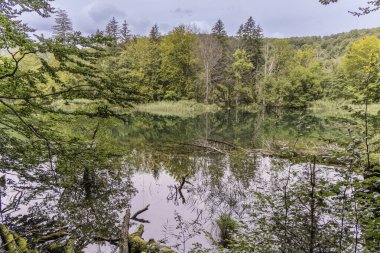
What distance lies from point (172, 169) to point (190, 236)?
4892 mm

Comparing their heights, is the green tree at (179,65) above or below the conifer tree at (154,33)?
below

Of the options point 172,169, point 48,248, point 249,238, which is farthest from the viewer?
point 172,169

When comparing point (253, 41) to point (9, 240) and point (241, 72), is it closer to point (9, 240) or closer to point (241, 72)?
point (241, 72)

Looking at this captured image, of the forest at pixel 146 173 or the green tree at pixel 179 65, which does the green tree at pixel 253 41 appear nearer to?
the green tree at pixel 179 65

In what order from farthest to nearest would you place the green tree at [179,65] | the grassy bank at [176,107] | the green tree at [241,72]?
the green tree at [241,72] < the green tree at [179,65] < the grassy bank at [176,107]

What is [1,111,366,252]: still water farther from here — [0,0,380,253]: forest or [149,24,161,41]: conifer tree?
[149,24,161,41]: conifer tree

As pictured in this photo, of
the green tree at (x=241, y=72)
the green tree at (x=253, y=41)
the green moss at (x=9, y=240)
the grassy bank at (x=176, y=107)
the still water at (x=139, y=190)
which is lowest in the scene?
the still water at (x=139, y=190)

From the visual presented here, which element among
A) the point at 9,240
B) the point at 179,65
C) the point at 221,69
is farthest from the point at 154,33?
the point at 9,240

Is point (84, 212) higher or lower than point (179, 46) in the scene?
lower

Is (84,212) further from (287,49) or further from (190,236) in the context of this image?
(287,49)

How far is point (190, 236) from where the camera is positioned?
18.1 feet

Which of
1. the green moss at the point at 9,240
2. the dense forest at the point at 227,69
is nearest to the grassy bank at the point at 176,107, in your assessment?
the dense forest at the point at 227,69

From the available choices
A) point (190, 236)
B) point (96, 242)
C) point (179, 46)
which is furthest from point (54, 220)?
point (179, 46)

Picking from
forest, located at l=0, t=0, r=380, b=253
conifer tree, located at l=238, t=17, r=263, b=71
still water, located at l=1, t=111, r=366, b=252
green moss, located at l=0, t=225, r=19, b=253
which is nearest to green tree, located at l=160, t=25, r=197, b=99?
conifer tree, located at l=238, t=17, r=263, b=71
